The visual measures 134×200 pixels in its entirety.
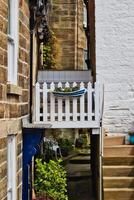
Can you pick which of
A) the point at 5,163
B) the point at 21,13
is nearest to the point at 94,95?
the point at 21,13

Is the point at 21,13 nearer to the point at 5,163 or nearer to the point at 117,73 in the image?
the point at 5,163

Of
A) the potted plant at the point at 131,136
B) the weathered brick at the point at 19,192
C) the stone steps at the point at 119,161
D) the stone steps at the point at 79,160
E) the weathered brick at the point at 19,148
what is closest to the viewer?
the weathered brick at the point at 19,148

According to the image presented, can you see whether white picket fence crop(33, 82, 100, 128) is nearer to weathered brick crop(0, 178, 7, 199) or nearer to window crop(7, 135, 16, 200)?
window crop(7, 135, 16, 200)

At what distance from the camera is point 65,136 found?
27.2m

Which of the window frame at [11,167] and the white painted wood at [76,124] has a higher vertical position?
the white painted wood at [76,124]

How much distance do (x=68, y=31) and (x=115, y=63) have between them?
1210 centimetres

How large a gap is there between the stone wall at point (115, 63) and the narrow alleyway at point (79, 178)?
8.76ft

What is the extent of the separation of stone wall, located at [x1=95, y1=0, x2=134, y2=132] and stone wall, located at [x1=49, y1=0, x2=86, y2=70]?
11.0 m

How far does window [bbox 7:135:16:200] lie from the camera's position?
824 cm

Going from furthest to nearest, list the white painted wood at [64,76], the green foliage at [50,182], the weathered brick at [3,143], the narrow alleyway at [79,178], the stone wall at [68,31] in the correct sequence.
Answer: the stone wall at [68,31]
the narrow alleyway at [79,178]
the white painted wood at [64,76]
the green foliage at [50,182]
the weathered brick at [3,143]

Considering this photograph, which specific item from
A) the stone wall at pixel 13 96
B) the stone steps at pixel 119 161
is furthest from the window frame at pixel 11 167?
the stone steps at pixel 119 161

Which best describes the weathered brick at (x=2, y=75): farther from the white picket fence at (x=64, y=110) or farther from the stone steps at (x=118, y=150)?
the stone steps at (x=118, y=150)

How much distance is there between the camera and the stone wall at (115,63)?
1410 cm

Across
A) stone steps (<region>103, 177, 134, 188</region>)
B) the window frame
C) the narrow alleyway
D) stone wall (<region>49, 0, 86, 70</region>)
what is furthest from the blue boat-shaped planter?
stone wall (<region>49, 0, 86, 70</region>)
